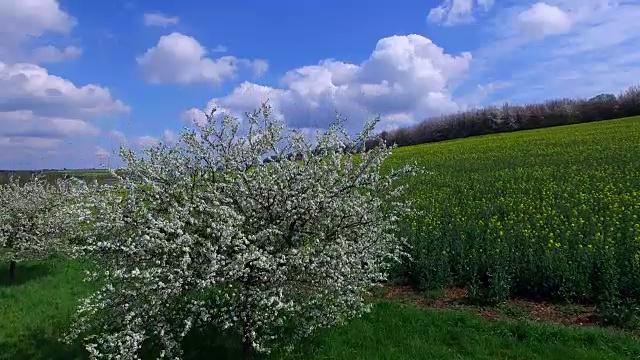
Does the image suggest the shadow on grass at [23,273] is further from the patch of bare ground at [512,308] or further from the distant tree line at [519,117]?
the distant tree line at [519,117]

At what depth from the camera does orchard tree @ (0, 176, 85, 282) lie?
48.7ft

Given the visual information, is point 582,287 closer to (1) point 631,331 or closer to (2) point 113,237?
(1) point 631,331

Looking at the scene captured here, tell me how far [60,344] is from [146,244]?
12.4ft

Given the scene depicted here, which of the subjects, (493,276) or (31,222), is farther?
(31,222)

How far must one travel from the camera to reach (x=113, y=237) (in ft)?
25.8

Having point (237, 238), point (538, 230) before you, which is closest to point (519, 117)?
point (538, 230)

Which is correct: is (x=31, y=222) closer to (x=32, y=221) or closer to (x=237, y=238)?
(x=32, y=221)

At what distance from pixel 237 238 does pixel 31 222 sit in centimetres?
1118

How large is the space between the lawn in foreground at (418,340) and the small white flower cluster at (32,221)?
4555 mm

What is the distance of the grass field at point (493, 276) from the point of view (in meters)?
8.36

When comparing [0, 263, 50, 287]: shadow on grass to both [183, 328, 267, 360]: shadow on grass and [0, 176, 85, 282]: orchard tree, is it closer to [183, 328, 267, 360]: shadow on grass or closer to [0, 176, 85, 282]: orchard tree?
[0, 176, 85, 282]: orchard tree

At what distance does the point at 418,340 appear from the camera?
28.1ft

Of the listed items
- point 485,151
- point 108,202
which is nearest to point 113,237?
point 108,202

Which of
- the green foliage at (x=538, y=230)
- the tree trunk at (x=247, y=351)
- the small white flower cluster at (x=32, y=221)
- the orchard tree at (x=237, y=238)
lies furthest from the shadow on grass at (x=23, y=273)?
the green foliage at (x=538, y=230)
